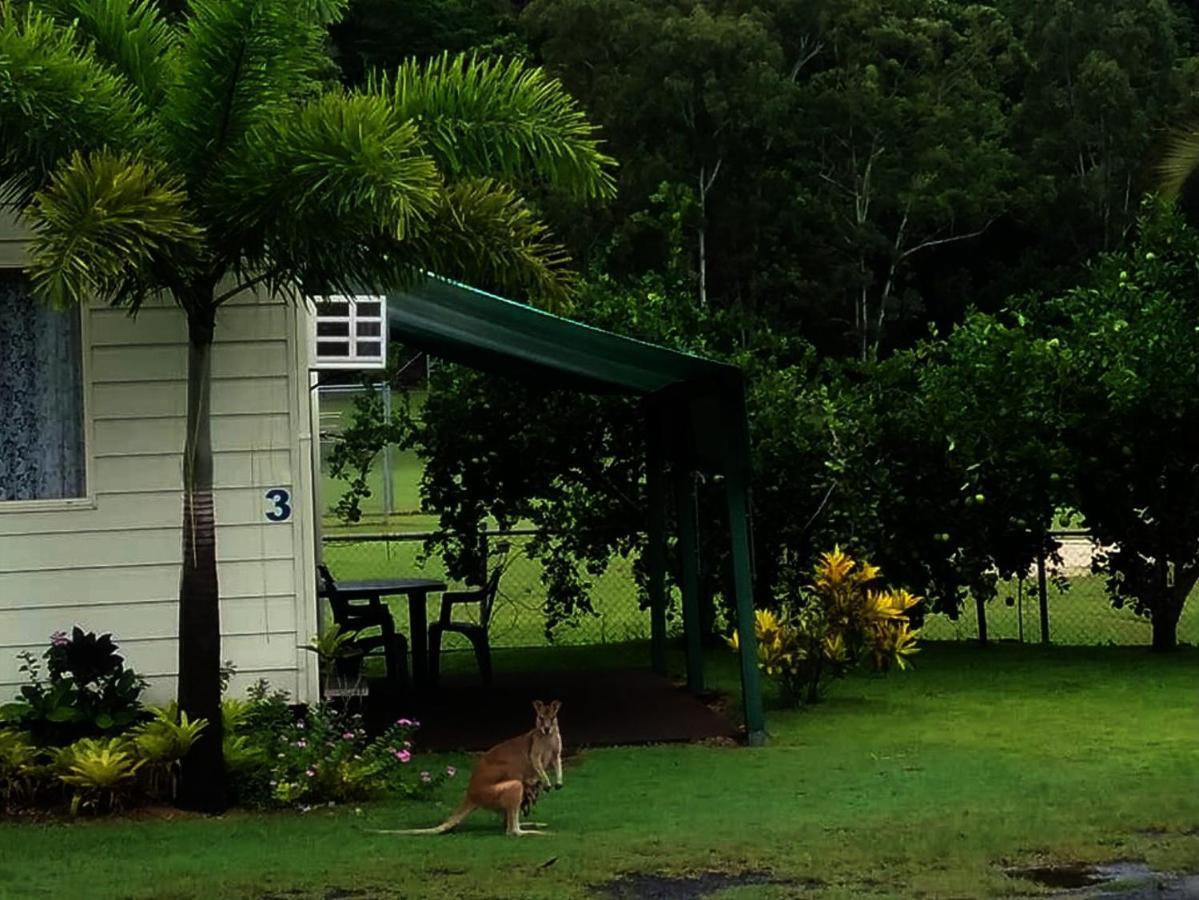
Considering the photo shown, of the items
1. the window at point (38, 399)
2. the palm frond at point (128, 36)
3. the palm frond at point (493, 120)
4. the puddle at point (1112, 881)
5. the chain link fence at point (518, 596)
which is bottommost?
the puddle at point (1112, 881)

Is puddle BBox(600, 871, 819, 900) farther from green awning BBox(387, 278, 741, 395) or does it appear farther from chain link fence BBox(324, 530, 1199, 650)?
chain link fence BBox(324, 530, 1199, 650)

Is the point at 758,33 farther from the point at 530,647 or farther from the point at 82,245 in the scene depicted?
the point at 82,245

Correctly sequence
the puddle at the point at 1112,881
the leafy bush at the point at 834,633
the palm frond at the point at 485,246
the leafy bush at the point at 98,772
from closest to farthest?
1. the puddle at the point at 1112,881
2. the palm frond at the point at 485,246
3. the leafy bush at the point at 98,772
4. the leafy bush at the point at 834,633

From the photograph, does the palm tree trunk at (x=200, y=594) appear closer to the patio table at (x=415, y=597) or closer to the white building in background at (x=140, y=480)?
the white building in background at (x=140, y=480)

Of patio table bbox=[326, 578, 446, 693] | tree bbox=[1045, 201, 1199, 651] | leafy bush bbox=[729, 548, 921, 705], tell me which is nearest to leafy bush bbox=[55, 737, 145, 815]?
patio table bbox=[326, 578, 446, 693]

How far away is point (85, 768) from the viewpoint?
884 centimetres

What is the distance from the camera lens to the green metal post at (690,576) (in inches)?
527

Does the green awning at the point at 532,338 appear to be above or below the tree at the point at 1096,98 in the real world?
below

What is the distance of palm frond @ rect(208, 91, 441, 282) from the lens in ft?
26.0

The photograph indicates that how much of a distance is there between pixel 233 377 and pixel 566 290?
218cm

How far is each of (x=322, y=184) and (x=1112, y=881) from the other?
4328 millimetres

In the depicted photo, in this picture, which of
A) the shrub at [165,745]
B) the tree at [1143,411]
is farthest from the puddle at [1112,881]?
the tree at [1143,411]

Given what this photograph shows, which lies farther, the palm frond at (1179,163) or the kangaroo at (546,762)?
the palm frond at (1179,163)

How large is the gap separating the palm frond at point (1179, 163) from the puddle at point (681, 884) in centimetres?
977
